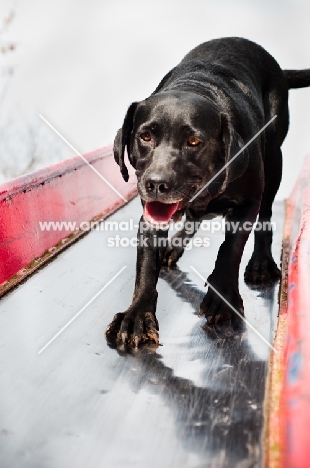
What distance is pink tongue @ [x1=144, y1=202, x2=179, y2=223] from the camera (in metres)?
2.27

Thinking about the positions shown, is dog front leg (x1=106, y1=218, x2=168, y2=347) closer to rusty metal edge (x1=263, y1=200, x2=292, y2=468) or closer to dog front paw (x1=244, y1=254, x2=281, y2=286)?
rusty metal edge (x1=263, y1=200, x2=292, y2=468)

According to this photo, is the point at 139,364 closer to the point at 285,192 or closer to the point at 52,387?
the point at 52,387

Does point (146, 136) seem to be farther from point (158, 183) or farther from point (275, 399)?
point (275, 399)

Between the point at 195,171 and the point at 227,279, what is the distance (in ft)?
1.39

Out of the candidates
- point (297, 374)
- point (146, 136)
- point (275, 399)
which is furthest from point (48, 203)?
point (297, 374)

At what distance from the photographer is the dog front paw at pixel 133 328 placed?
6.99 ft

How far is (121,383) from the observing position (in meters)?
1.82

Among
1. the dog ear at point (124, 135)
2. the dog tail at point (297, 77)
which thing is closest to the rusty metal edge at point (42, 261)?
the dog ear at point (124, 135)

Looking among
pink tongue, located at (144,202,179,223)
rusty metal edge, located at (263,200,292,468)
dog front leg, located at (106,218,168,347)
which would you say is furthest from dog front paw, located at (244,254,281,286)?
pink tongue, located at (144,202,179,223)

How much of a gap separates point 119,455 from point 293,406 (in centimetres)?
43

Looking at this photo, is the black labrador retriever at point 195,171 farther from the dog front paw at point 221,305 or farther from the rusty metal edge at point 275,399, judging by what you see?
the rusty metal edge at point 275,399

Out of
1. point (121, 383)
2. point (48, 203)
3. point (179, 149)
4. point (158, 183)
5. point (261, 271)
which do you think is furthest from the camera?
point (48, 203)

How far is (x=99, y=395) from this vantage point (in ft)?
5.74

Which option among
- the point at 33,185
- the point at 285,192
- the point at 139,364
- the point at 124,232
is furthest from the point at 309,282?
the point at 285,192
